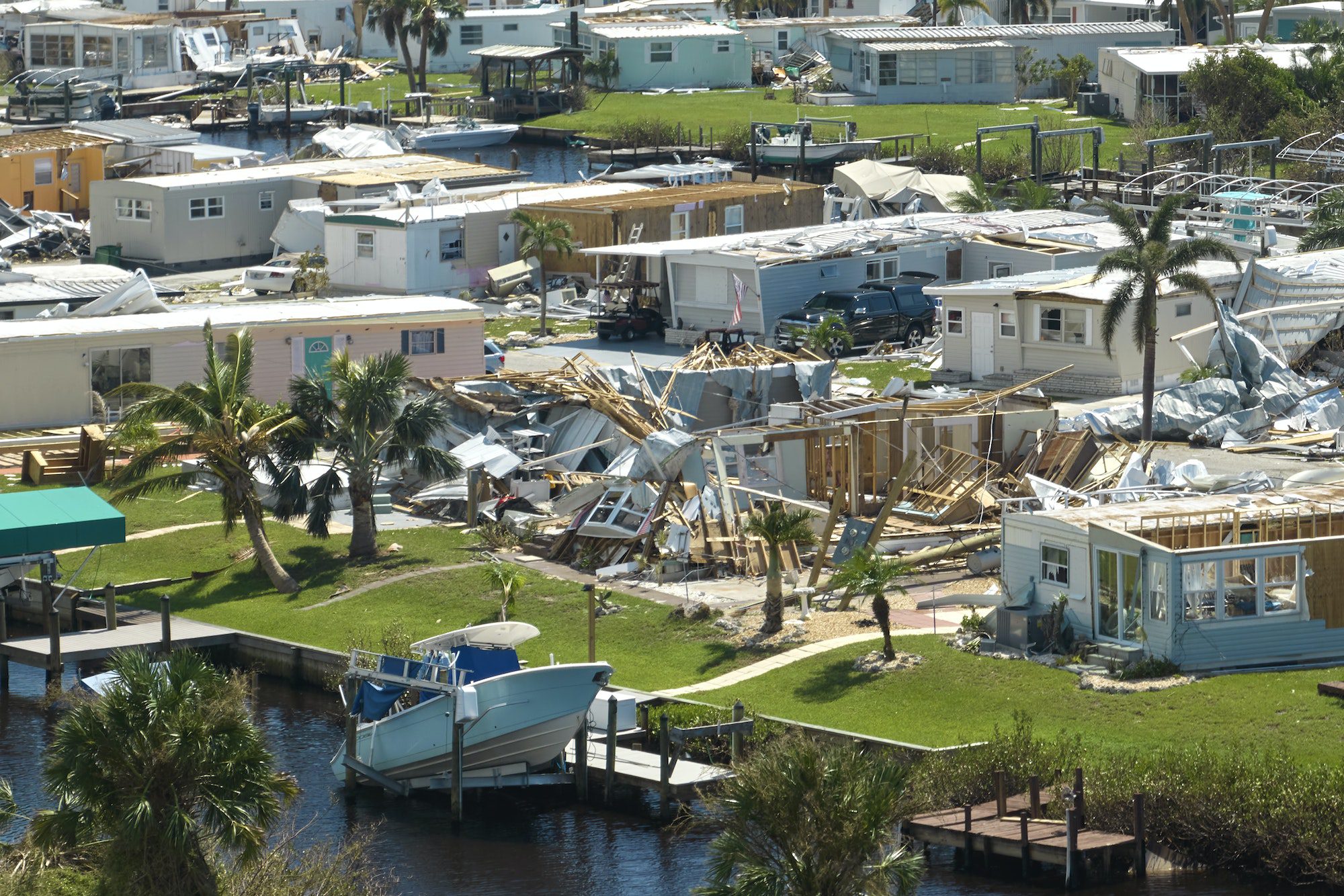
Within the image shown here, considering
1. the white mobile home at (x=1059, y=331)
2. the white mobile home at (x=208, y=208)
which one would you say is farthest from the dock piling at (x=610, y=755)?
the white mobile home at (x=208, y=208)

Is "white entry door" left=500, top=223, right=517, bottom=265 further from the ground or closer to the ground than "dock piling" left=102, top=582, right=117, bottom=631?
further from the ground

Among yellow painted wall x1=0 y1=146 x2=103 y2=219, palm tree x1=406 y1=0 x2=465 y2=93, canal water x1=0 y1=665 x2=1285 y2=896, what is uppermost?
palm tree x1=406 y1=0 x2=465 y2=93

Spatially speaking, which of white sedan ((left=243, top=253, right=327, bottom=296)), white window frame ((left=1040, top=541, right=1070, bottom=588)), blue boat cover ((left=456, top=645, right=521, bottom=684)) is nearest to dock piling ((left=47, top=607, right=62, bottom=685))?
blue boat cover ((left=456, top=645, right=521, bottom=684))

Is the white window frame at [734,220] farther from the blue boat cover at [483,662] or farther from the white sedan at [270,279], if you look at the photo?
the blue boat cover at [483,662]

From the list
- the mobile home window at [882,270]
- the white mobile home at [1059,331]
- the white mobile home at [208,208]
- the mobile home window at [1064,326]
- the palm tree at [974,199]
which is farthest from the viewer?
the white mobile home at [208,208]

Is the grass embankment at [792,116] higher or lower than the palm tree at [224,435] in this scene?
higher

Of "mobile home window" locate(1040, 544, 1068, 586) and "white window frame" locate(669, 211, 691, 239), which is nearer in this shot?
"mobile home window" locate(1040, 544, 1068, 586)

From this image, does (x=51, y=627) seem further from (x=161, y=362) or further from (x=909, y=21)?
(x=909, y=21)

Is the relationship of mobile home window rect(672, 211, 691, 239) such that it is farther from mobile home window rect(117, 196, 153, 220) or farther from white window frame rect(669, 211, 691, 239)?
mobile home window rect(117, 196, 153, 220)
